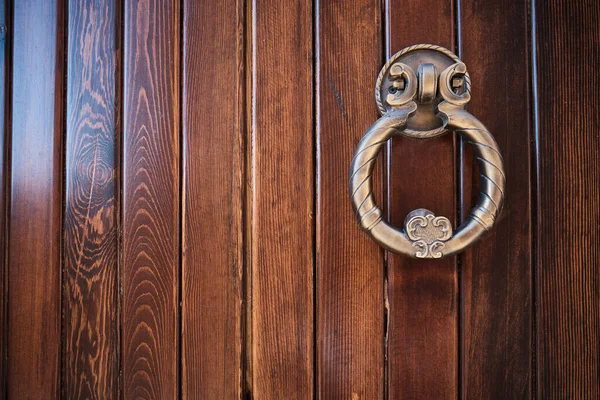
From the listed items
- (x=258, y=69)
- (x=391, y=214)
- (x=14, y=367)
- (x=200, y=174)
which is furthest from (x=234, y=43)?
(x=14, y=367)

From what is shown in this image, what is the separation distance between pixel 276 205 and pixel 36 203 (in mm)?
295

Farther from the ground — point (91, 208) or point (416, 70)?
point (416, 70)

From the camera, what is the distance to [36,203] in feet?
1.31

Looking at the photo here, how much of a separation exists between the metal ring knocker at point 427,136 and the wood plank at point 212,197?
15cm

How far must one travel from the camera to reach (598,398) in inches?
13.0

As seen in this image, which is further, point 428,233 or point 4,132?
point 4,132

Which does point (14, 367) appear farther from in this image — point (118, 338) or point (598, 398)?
point (598, 398)

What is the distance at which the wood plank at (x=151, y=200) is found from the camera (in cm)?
37

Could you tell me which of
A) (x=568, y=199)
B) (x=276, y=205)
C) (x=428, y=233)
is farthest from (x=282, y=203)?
(x=568, y=199)

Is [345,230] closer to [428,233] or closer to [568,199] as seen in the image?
[428,233]

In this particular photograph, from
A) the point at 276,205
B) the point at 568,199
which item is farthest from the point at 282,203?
the point at 568,199

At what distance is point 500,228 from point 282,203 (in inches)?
8.9

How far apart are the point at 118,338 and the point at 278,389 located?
0.19m

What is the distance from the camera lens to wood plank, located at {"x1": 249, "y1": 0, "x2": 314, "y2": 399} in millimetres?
355
